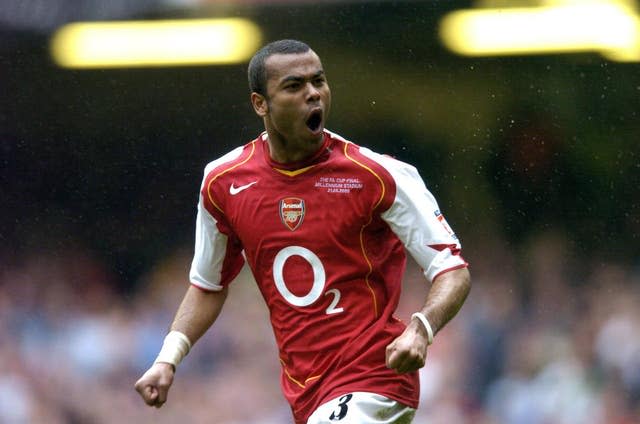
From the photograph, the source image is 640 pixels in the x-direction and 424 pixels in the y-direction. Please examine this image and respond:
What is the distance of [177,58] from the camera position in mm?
8188

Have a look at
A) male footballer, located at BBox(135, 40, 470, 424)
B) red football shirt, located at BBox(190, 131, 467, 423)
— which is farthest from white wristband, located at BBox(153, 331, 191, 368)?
red football shirt, located at BBox(190, 131, 467, 423)

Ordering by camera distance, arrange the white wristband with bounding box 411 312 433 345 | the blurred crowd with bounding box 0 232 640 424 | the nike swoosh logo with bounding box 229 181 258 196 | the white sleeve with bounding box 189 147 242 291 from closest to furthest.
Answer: the white wristband with bounding box 411 312 433 345 → the nike swoosh logo with bounding box 229 181 258 196 → the white sleeve with bounding box 189 147 242 291 → the blurred crowd with bounding box 0 232 640 424

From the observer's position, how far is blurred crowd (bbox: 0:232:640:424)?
771 cm

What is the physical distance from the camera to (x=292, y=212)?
14.6 ft

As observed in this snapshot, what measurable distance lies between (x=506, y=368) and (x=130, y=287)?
7.76ft

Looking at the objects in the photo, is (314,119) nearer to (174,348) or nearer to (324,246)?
(324,246)

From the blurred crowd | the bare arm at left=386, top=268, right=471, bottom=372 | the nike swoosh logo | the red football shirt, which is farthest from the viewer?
the blurred crowd

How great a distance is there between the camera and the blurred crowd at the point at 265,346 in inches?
304

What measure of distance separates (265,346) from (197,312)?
11.5ft

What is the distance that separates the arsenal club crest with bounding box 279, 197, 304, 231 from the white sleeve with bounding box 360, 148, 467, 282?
28 centimetres

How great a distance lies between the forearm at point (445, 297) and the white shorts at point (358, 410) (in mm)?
Result: 320

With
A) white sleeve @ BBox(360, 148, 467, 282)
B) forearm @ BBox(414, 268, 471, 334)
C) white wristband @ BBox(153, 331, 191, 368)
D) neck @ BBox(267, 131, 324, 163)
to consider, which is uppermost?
neck @ BBox(267, 131, 324, 163)

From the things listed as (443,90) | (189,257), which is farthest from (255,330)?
(443,90)

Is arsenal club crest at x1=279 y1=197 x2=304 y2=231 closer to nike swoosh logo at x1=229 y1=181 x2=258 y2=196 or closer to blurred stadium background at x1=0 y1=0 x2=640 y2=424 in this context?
nike swoosh logo at x1=229 y1=181 x2=258 y2=196
